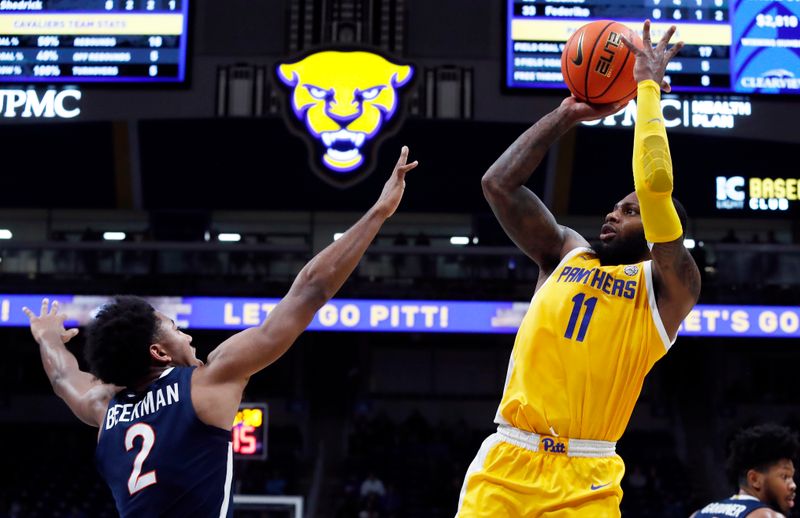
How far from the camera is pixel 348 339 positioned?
19.5 m

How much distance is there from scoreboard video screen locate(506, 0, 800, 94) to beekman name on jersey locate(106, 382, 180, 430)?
10.5 meters

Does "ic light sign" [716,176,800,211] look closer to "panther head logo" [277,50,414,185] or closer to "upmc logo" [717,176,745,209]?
"upmc logo" [717,176,745,209]

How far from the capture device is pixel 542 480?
3.41m

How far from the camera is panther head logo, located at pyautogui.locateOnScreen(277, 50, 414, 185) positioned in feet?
45.2

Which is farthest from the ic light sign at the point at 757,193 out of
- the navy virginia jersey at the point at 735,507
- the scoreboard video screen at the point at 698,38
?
the navy virginia jersey at the point at 735,507

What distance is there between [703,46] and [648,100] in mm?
10440

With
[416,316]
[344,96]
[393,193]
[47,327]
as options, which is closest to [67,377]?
[47,327]

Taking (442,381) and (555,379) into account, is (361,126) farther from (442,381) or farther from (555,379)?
(555,379)

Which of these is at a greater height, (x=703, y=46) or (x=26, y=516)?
(x=703, y=46)

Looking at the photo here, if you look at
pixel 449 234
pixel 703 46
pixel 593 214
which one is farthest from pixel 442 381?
pixel 703 46

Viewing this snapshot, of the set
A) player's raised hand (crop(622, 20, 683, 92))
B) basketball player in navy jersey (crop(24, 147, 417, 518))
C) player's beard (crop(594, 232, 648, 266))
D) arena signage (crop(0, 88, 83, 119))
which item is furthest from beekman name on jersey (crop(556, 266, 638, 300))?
arena signage (crop(0, 88, 83, 119))

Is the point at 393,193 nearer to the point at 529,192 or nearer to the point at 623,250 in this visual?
the point at 529,192

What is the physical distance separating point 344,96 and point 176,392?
1127 cm

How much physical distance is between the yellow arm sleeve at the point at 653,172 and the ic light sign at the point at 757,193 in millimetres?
11575
